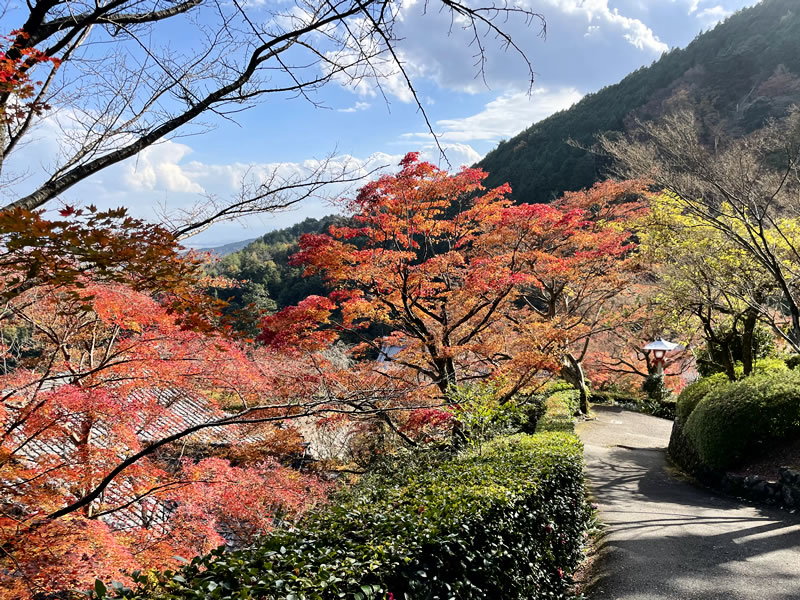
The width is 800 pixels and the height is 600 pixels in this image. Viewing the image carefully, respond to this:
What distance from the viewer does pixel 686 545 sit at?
514 centimetres

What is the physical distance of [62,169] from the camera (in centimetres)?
336

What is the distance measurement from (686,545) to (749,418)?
3.56 meters

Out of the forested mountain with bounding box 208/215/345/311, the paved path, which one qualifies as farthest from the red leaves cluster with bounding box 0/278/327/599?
the forested mountain with bounding box 208/215/345/311

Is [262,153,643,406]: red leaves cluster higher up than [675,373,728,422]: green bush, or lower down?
higher up

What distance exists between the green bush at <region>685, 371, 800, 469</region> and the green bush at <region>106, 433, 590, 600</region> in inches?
167

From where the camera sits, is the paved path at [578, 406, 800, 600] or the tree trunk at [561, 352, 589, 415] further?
the tree trunk at [561, 352, 589, 415]

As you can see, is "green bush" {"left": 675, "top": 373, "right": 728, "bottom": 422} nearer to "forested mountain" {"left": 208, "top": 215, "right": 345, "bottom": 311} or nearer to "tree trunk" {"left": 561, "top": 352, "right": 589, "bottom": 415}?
"tree trunk" {"left": 561, "top": 352, "right": 589, "bottom": 415}

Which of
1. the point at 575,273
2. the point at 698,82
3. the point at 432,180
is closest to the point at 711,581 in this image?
the point at 432,180

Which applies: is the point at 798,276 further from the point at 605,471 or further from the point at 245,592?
the point at 245,592

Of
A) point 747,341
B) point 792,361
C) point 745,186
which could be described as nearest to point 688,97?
point 792,361

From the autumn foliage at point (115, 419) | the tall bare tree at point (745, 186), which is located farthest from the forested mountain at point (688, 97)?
the autumn foliage at point (115, 419)

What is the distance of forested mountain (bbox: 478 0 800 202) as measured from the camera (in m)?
28.1

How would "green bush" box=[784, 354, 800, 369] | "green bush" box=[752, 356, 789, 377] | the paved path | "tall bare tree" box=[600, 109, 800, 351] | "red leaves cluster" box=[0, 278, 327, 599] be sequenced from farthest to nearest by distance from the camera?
"green bush" box=[784, 354, 800, 369] → "green bush" box=[752, 356, 789, 377] → "tall bare tree" box=[600, 109, 800, 351] → the paved path → "red leaves cluster" box=[0, 278, 327, 599]

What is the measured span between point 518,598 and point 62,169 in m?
4.68
